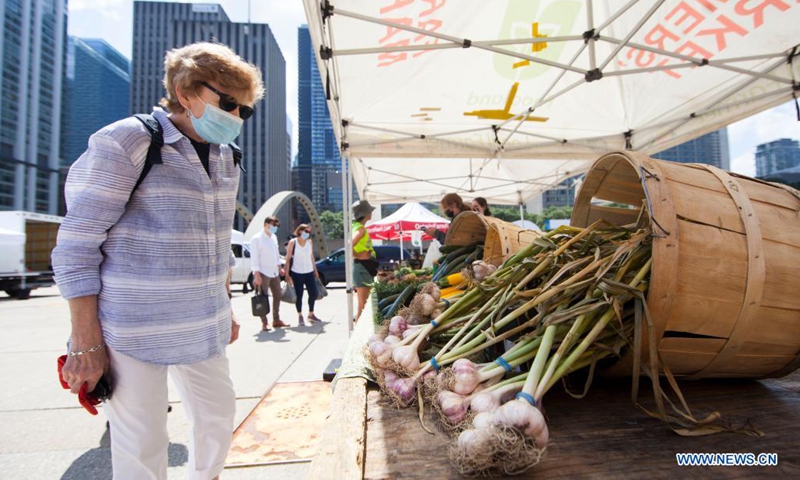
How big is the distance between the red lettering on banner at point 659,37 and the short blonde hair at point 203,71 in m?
3.57

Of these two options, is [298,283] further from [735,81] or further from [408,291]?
[735,81]

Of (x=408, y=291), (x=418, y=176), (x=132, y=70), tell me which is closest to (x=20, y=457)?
(x=408, y=291)

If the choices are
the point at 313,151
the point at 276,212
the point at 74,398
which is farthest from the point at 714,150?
the point at 313,151

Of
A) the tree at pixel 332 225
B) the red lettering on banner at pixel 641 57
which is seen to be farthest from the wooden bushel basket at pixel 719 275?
A: the tree at pixel 332 225

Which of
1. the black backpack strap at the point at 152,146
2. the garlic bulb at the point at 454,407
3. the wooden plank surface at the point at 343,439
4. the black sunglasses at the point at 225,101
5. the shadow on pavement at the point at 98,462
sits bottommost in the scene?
the shadow on pavement at the point at 98,462

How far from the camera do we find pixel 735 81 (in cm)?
379

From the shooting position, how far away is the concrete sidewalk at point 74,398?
7.71ft

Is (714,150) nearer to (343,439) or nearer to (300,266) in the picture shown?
(300,266)

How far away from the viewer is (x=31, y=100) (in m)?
33.2

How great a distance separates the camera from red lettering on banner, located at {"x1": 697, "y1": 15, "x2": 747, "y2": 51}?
3127mm

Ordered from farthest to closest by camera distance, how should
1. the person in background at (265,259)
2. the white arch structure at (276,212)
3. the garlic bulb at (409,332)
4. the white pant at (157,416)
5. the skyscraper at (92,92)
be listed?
the skyscraper at (92,92) → the white arch structure at (276,212) → the person in background at (265,259) → the garlic bulb at (409,332) → the white pant at (157,416)

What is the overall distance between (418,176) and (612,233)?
7.36 meters

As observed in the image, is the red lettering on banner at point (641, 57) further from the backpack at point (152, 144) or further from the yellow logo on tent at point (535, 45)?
the backpack at point (152, 144)

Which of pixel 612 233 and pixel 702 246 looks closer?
pixel 702 246
